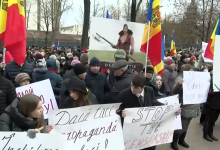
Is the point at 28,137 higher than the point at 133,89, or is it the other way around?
the point at 133,89

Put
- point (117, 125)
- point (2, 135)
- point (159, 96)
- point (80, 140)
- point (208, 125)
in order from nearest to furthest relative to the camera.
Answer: point (2, 135) → point (80, 140) → point (117, 125) → point (159, 96) → point (208, 125)

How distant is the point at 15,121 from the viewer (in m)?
2.62

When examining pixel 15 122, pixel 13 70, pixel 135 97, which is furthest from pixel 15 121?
pixel 13 70

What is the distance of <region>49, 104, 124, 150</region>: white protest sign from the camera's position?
294 cm

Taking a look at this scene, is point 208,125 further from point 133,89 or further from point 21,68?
point 21,68

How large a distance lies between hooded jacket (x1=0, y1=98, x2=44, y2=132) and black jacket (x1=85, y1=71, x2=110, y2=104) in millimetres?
2219

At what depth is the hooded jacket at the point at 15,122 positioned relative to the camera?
8.50ft

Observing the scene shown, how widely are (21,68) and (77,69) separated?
185 centimetres

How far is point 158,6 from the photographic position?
5.57 metres

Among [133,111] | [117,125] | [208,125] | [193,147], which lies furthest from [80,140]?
[208,125]

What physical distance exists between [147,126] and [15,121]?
1817 mm

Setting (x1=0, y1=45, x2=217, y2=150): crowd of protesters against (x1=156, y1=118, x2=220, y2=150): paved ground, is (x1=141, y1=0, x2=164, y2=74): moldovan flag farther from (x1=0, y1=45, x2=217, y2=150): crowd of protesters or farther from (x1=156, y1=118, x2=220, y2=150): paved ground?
(x1=156, y1=118, x2=220, y2=150): paved ground

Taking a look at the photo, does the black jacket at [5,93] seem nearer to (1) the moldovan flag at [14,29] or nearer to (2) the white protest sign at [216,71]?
(1) the moldovan flag at [14,29]

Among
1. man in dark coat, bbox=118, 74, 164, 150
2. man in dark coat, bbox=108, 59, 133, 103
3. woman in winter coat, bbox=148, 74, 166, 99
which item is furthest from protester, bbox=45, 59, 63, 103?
man in dark coat, bbox=118, 74, 164, 150
